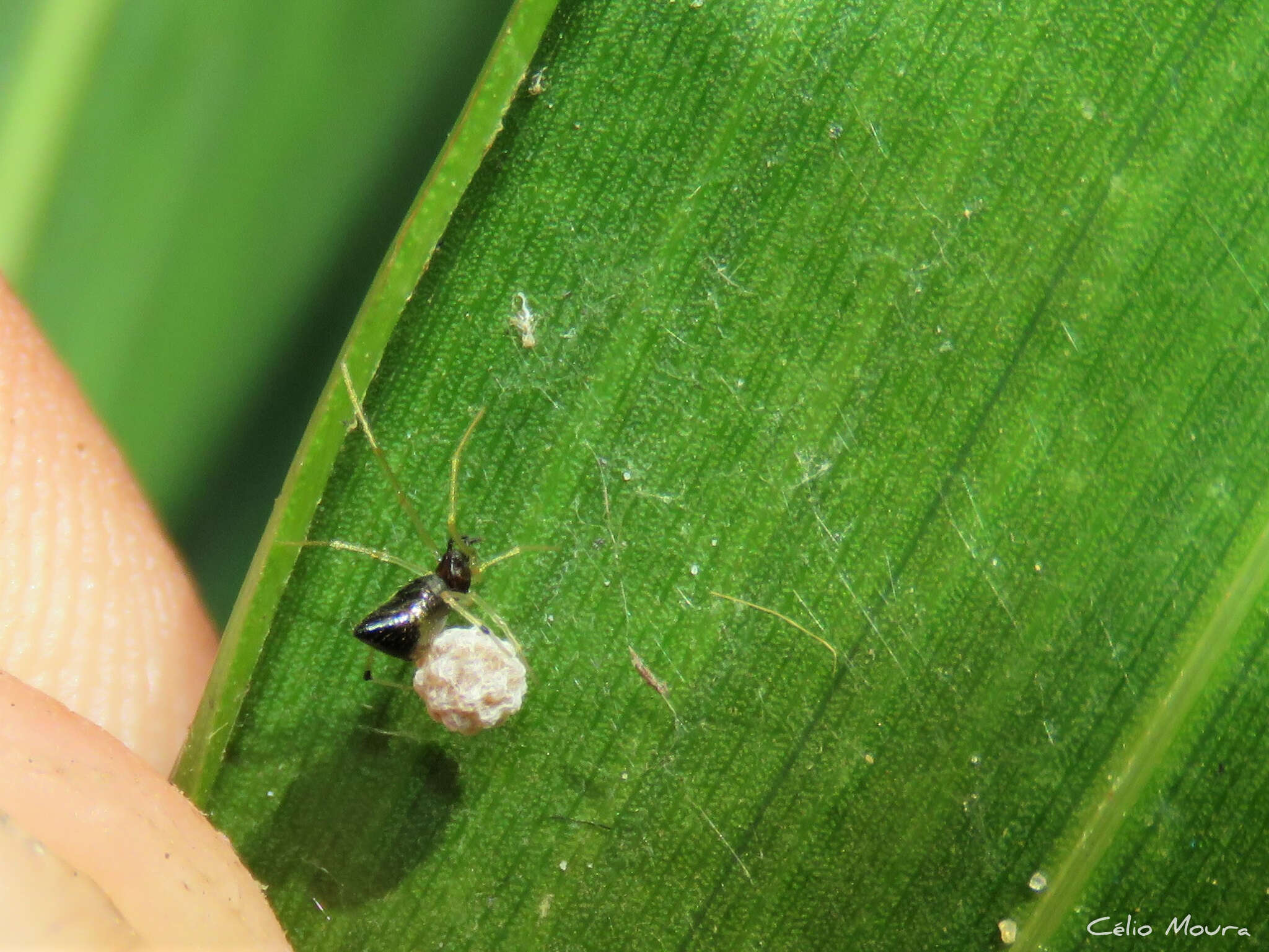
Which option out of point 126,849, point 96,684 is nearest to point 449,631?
point 126,849

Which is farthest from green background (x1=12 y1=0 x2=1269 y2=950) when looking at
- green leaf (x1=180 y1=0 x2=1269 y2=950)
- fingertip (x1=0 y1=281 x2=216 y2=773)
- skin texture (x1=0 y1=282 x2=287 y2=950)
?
fingertip (x1=0 y1=281 x2=216 y2=773)

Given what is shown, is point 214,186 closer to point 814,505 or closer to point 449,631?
point 449,631

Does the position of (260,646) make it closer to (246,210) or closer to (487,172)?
(487,172)

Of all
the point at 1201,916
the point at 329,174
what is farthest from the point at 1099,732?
the point at 329,174

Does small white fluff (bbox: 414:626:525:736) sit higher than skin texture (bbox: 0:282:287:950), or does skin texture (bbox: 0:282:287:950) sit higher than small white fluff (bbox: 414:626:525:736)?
small white fluff (bbox: 414:626:525:736)

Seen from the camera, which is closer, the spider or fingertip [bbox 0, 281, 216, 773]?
the spider

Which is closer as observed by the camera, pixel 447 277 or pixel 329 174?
pixel 447 277

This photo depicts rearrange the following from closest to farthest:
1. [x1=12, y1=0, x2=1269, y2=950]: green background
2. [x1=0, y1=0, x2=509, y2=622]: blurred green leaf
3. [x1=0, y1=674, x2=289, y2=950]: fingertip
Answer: [x1=0, y1=674, x2=289, y2=950]: fingertip → [x1=12, y1=0, x2=1269, y2=950]: green background → [x1=0, y1=0, x2=509, y2=622]: blurred green leaf

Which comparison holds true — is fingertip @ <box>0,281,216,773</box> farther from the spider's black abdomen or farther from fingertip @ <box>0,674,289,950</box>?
the spider's black abdomen
